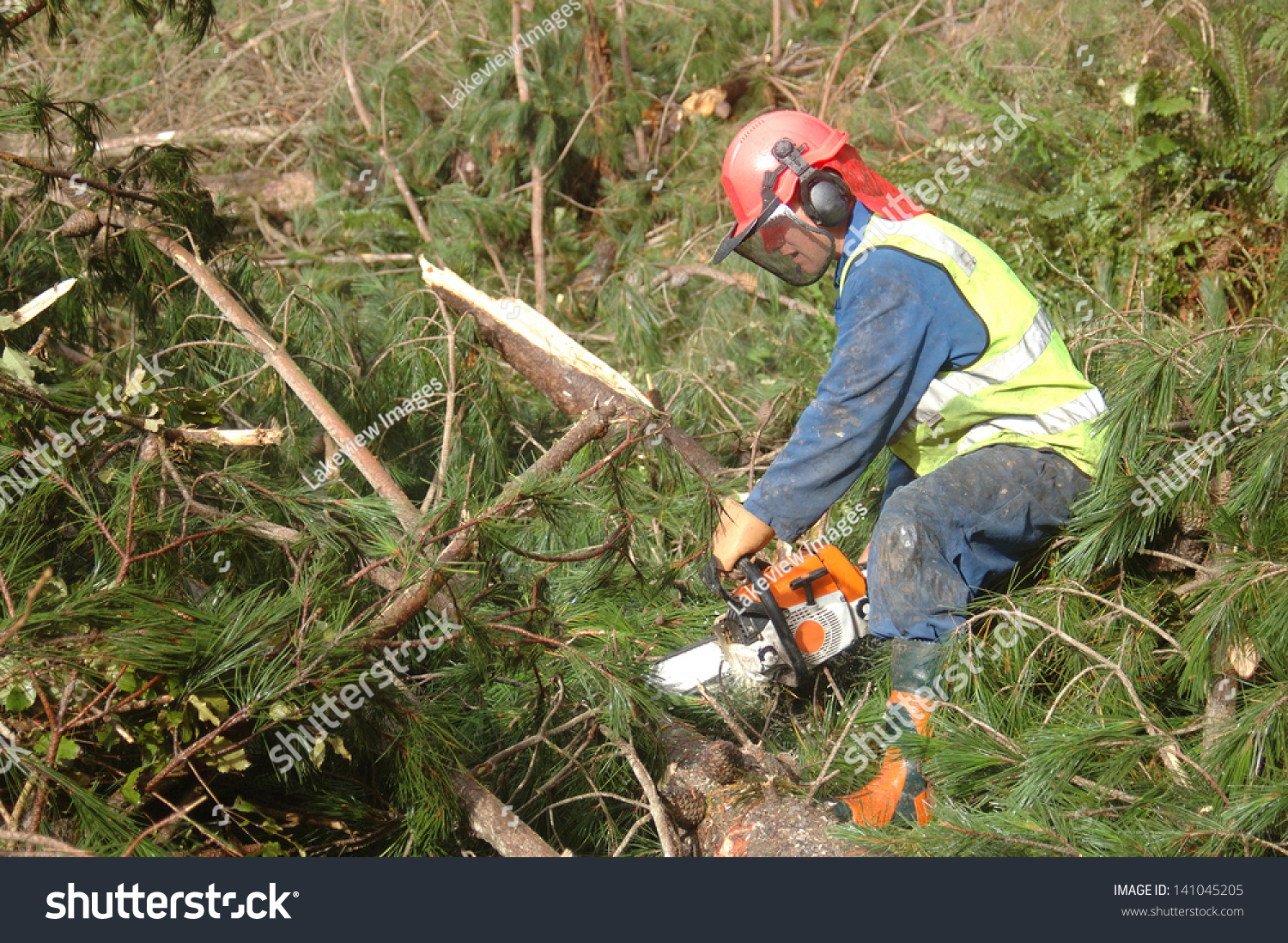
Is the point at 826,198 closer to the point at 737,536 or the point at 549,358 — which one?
the point at 737,536

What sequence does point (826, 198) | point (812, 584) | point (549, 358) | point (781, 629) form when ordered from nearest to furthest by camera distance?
point (826, 198)
point (781, 629)
point (812, 584)
point (549, 358)

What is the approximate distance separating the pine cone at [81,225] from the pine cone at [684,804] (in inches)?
99.6

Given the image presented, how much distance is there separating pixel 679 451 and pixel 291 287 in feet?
4.95

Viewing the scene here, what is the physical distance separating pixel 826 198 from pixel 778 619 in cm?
108

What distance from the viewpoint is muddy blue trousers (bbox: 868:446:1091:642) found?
89.7 inches

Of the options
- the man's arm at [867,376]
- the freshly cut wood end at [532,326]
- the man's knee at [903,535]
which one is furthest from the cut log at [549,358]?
the man's knee at [903,535]

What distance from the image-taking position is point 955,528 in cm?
233

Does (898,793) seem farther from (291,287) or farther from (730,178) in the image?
(291,287)

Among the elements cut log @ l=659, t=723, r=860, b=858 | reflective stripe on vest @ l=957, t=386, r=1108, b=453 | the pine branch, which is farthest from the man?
the pine branch

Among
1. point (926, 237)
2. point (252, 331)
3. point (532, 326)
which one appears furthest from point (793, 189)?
point (252, 331)

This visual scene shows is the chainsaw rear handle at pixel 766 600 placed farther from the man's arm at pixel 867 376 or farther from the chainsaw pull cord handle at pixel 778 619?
the man's arm at pixel 867 376

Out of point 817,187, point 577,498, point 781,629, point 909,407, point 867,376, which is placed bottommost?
point 781,629

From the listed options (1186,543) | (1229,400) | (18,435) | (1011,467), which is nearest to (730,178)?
(1011,467)

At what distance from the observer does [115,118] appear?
659 cm
